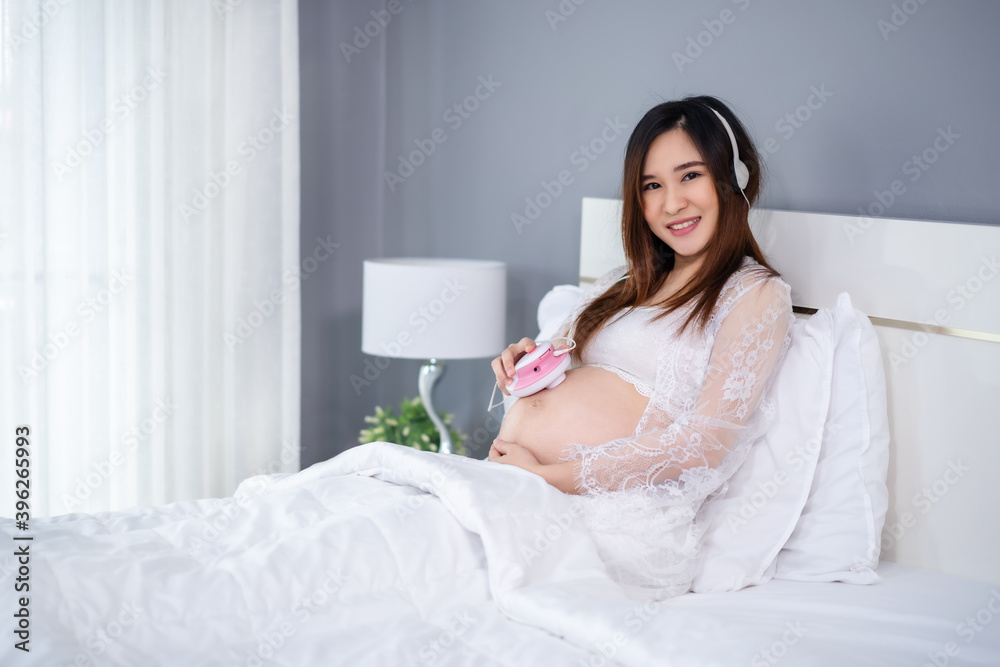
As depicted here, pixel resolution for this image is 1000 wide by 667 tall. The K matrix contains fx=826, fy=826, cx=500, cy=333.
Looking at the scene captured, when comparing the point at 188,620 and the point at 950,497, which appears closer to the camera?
the point at 188,620

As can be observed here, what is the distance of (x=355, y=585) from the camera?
1.17 m

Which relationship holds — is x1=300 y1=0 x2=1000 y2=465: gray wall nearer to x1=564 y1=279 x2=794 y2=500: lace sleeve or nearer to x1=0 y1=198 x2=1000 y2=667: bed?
x1=0 y1=198 x2=1000 y2=667: bed

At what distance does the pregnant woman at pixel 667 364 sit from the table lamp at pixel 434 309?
1.23 ft

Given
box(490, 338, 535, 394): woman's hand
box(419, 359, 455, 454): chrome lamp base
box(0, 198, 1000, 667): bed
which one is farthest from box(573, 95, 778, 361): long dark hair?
box(419, 359, 455, 454): chrome lamp base

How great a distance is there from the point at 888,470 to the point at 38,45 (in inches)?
82.4

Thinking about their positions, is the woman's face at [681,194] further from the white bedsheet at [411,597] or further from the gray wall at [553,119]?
the white bedsheet at [411,597]

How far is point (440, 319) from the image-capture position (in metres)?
2.19

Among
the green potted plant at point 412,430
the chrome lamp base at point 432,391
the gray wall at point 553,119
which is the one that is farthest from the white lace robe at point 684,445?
the green potted plant at point 412,430

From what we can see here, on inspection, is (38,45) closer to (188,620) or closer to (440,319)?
(440,319)

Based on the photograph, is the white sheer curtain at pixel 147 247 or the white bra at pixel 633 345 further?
the white sheer curtain at pixel 147 247

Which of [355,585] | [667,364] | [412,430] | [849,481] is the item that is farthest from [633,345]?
[412,430]

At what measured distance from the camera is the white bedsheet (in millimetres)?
1043

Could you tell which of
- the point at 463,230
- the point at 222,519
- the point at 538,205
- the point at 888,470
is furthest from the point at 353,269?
the point at 888,470

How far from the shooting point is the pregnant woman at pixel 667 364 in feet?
4.72
